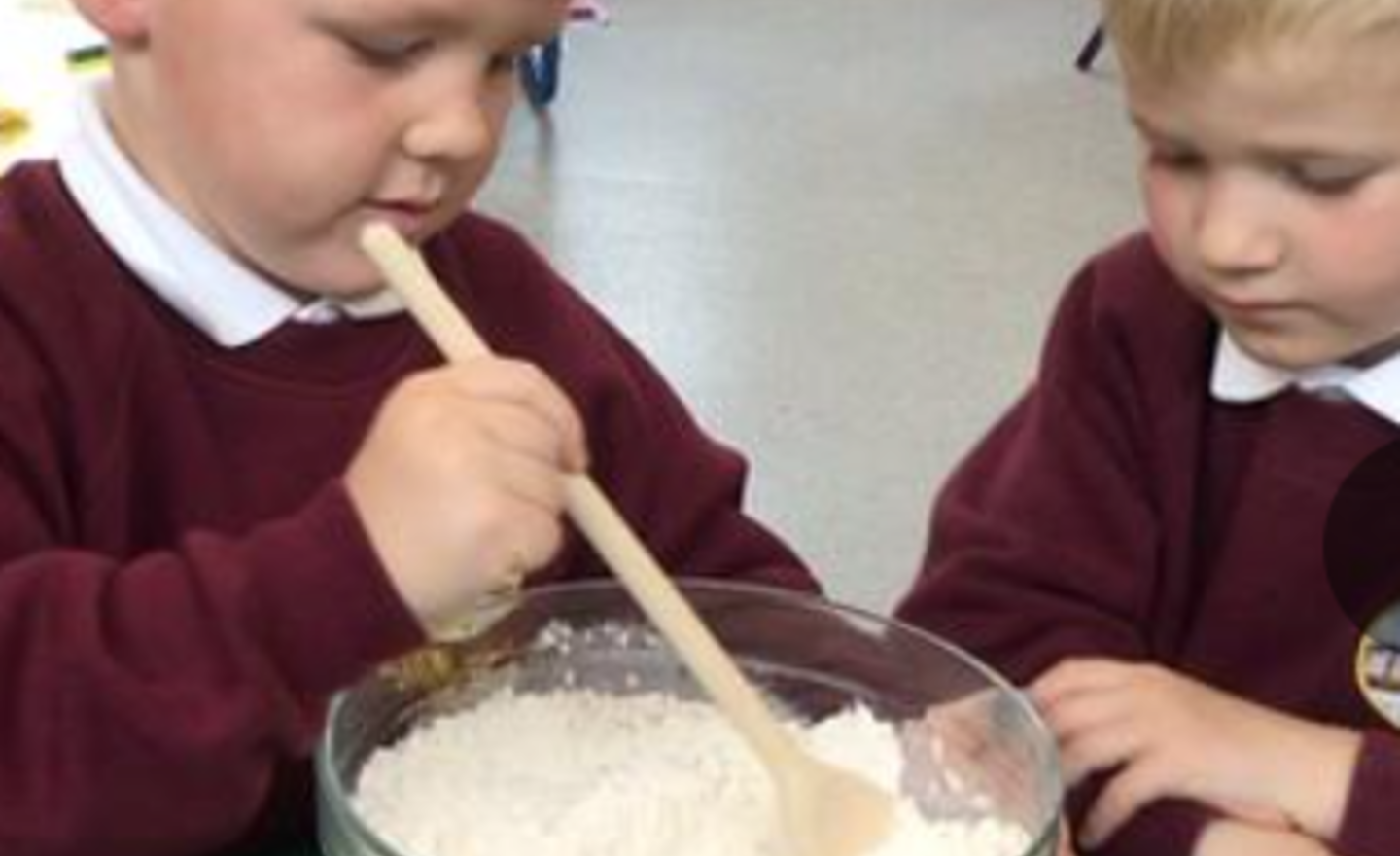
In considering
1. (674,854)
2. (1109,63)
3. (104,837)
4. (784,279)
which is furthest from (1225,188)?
(1109,63)

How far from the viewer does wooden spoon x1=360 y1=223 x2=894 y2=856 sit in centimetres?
64

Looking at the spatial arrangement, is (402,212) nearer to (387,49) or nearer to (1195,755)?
(387,49)

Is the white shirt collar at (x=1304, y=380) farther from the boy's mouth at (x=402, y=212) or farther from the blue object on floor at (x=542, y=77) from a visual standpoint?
the blue object on floor at (x=542, y=77)

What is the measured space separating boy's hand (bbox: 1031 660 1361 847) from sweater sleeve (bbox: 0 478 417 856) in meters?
0.27

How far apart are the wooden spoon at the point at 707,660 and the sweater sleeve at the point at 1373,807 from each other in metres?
0.18

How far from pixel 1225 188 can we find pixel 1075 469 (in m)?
0.14

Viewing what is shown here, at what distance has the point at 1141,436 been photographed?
88 cm

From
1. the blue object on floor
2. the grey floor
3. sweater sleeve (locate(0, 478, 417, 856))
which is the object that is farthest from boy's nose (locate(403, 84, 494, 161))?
the blue object on floor

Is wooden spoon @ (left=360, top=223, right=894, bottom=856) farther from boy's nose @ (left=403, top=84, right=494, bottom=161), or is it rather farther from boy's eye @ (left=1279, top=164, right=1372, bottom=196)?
boy's eye @ (left=1279, top=164, right=1372, bottom=196)

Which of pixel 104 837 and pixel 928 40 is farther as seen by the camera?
pixel 928 40

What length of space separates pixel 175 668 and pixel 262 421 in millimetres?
158

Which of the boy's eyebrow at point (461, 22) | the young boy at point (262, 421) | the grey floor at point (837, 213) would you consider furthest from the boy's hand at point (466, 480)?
the grey floor at point (837, 213)

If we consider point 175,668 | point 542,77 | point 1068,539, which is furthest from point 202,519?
point 542,77

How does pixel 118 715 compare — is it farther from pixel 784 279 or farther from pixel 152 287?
pixel 784 279
